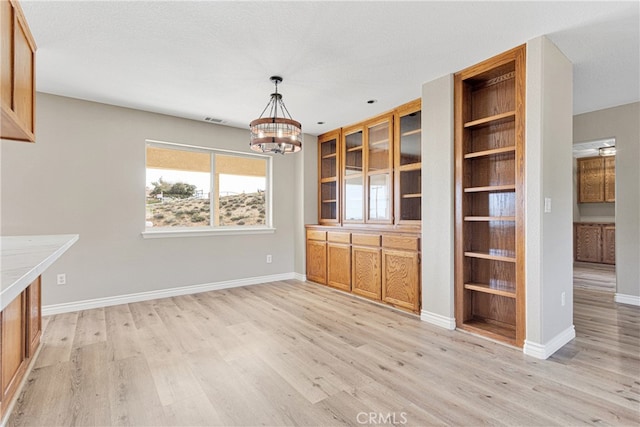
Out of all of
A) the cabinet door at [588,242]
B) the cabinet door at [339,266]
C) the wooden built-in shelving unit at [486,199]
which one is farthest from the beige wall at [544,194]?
the cabinet door at [588,242]

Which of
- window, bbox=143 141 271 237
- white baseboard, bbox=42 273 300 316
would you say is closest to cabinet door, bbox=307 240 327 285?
white baseboard, bbox=42 273 300 316

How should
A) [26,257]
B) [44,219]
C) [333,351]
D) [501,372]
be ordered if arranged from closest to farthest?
[26,257], [501,372], [333,351], [44,219]

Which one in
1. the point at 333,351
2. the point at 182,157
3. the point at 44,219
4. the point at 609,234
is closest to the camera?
the point at 333,351

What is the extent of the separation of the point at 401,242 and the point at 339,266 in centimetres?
121

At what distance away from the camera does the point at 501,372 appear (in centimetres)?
221

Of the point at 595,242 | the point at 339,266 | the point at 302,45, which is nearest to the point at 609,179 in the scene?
the point at 595,242

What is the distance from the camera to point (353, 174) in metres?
4.71

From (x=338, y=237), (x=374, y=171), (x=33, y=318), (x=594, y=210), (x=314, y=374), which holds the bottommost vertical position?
(x=314, y=374)

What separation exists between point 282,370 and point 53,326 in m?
2.51

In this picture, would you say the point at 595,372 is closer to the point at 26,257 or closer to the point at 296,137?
the point at 296,137

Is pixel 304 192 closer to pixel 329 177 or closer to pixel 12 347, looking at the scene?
pixel 329 177

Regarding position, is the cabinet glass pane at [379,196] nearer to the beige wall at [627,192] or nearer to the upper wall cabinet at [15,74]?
the beige wall at [627,192]

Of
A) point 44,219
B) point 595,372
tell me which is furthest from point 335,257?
point 44,219

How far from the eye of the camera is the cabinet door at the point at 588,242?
22.4ft
